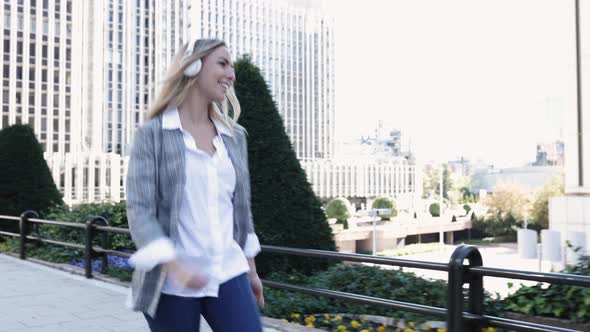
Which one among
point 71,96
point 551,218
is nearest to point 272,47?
point 71,96

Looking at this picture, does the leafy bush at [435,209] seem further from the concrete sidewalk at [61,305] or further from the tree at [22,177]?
the concrete sidewalk at [61,305]

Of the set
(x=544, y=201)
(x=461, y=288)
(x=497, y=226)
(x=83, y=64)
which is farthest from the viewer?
(x=83, y=64)

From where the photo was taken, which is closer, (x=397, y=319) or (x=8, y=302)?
(x=397, y=319)

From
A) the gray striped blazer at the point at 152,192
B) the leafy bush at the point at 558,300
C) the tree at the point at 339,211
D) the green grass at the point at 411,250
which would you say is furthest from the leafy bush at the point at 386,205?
the gray striped blazer at the point at 152,192

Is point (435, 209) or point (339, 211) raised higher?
point (339, 211)

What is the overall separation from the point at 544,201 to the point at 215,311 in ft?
183

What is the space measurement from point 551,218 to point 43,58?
7912cm

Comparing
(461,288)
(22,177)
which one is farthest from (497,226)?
(461,288)

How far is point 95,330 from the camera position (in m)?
5.31

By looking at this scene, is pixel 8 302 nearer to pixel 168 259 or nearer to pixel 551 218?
pixel 168 259

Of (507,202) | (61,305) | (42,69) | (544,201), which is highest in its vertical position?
(42,69)

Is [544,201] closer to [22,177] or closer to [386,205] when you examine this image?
[386,205]

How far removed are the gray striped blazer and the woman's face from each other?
0.67ft

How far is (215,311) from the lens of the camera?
2.09m
